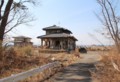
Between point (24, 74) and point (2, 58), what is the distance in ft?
22.4

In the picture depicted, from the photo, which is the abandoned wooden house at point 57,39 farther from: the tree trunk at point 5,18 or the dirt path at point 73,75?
the dirt path at point 73,75

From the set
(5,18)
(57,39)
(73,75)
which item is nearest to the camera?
(73,75)

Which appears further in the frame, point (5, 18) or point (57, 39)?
point (57, 39)

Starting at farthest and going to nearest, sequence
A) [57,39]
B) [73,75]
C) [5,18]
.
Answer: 1. [57,39]
2. [5,18]
3. [73,75]

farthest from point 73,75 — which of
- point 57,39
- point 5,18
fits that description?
point 57,39

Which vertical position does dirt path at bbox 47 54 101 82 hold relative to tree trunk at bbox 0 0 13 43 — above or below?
below

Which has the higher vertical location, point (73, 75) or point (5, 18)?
point (5, 18)

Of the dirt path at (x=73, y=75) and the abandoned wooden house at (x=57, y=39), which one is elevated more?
the abandoned wooden house at (x=57, y=39)

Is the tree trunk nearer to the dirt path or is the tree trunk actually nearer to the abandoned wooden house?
the dirt path

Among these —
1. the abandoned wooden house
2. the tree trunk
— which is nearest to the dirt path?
the tree trunk

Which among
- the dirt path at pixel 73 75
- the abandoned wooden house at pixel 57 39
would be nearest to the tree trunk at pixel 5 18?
the dirt path at pixel 73 75

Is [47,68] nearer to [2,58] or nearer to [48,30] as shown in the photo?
[2,58]

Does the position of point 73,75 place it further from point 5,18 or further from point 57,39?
point 57,39

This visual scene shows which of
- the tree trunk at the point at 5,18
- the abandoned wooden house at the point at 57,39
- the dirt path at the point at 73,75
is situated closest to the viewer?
the dirt path at the point at 73,75
